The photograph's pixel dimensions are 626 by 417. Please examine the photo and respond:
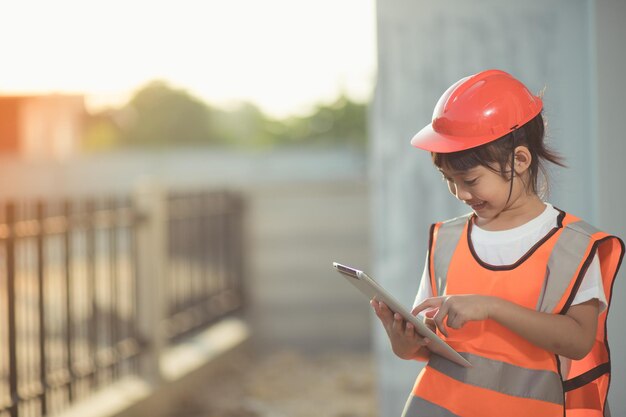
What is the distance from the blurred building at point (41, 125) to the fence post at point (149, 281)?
60.9 feet

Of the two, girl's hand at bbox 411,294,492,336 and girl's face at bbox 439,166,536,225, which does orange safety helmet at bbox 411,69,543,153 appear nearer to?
girl's face at bbox 439,166,536,225

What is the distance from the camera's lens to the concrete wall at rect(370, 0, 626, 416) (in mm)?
2709

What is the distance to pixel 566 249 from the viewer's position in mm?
1685

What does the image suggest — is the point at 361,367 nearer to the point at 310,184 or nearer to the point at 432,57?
the point at 310,184

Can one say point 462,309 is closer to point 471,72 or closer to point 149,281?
point 471,72

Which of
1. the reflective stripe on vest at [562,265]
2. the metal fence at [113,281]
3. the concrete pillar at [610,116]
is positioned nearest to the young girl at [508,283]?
the reflective stripe on vest at [562,265]

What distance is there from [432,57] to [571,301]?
1.94 metres

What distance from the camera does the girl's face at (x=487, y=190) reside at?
173 centimetres

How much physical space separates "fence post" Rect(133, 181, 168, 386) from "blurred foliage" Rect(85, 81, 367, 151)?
4436 cm

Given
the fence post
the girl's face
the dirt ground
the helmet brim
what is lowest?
the dirt ground

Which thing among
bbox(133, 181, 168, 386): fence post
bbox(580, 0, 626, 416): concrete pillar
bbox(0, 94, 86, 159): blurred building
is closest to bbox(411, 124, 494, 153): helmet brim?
bbox(580, 0, 626, 416): concrete pillar

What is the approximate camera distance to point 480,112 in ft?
5.66

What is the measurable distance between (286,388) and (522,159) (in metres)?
4.62

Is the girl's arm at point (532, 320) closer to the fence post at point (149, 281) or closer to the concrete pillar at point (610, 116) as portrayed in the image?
the concrete pillar at point (610, 116)
